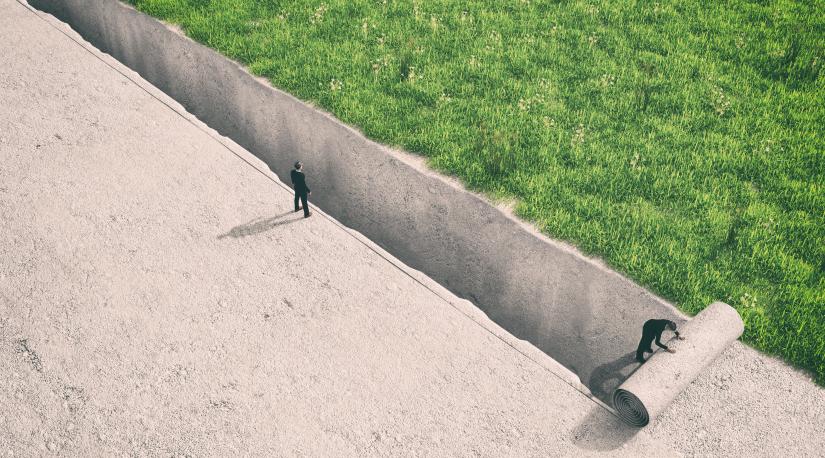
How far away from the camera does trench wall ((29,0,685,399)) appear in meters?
7.64

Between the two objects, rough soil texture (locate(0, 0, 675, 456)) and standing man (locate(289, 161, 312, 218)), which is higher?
standing man (locate(289, 161, 312, 218))

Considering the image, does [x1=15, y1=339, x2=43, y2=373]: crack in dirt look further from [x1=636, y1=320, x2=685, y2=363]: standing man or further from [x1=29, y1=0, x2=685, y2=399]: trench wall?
[x1=636, y1=320, x2=685, y2=363]: standing man

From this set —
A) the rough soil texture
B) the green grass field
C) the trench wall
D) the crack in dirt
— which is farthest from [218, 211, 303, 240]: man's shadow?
the crack in dirt

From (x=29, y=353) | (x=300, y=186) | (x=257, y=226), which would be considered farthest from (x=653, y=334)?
(x=29, y=353)

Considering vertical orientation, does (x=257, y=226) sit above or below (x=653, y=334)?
below

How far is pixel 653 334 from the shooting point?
677 cm

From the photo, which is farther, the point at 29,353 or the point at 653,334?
the point at 29,353

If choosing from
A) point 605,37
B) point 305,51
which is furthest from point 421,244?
point 605,37

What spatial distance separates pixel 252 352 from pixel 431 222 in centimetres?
301

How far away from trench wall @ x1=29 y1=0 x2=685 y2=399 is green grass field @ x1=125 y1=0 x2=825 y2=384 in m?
0.28

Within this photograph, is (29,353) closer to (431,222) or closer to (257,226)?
(257,226)

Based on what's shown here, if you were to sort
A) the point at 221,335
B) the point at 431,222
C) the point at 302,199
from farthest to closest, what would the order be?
the point at 431,222
the point at 302,199
the point at 221,335

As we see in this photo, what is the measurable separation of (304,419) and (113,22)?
987 centimetres

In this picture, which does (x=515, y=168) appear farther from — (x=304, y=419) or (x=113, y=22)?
(x=113, y=22)
